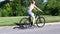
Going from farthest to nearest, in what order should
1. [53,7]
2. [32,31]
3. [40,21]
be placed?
[53,7] < [40,21] < [32,31]

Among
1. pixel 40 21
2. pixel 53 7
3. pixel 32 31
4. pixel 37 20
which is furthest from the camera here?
pixel 53 7

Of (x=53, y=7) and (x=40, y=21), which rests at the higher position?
(x=40, y=21)

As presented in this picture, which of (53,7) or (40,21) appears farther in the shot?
(53,7)

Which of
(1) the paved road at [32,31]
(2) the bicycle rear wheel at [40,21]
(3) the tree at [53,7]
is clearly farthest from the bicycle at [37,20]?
(3) the tree at [53,7]

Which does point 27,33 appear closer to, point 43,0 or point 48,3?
point 48,3

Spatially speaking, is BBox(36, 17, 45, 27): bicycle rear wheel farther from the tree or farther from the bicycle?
the tree

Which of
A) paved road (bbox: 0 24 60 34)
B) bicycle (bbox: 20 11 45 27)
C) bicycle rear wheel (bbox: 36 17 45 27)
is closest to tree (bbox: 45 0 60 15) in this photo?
bicycle rear wheel (bbox: 36 17 45 27)

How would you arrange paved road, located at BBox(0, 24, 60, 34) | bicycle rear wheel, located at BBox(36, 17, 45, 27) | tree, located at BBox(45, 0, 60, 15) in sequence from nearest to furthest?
paved road, located at BBox(0, 24, 60, 34)
bicycle rear wheel, located at BBox(36, 17, 45, 27)
tree, located at BBox(45, 0, 60, 15)

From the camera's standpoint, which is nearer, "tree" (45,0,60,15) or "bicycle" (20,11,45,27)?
"bicycle" (20,11,45,27)

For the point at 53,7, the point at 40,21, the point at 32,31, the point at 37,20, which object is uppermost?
the point at 37,20

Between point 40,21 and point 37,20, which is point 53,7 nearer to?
point 40,21

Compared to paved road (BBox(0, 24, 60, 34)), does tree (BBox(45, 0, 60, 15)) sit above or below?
below

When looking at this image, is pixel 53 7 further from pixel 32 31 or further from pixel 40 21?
pixel 32 31

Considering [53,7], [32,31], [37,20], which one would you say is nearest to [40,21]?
[37,20]
